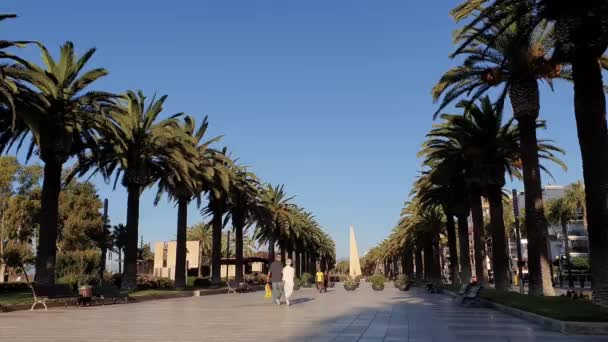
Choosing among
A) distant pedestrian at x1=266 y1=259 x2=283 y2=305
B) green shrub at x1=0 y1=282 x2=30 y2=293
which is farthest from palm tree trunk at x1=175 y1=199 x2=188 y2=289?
distant pedestrian at x1=266 y1=259 x2=283 y2=305

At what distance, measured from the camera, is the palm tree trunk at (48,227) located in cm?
2316

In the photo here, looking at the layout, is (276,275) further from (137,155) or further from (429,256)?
(429,256)

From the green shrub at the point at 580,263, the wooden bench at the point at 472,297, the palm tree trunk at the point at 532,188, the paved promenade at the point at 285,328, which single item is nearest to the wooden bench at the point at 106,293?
the paved promenade at the point at 285,328

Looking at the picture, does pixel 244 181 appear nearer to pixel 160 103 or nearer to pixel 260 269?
pixel 160 103

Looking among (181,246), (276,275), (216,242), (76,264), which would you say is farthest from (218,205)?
(276,275)

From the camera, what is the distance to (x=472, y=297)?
63.0 ft

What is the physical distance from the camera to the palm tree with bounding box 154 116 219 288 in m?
31.2

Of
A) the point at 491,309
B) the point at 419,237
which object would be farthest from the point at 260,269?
the point at 491,309

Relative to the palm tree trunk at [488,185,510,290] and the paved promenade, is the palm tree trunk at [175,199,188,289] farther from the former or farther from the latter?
the palm tree trunk at [488,185,510,290]

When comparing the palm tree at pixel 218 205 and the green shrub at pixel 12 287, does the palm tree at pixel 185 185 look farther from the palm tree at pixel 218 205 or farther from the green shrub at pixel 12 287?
the green shrub at pixel 12 287

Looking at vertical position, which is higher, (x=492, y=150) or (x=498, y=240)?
(x=492, y=150)

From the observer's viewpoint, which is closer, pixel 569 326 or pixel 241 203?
pixel 569 326

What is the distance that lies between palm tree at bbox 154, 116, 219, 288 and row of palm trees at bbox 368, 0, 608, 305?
12.9m

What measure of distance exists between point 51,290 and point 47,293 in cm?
24
